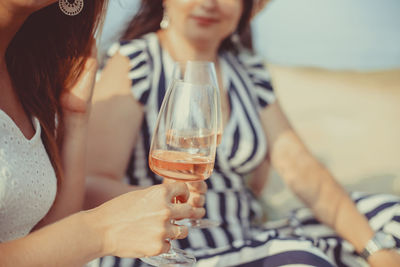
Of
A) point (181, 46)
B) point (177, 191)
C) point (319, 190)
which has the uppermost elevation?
point (181, 46)

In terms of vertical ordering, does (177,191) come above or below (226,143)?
above

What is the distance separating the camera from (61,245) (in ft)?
2.28

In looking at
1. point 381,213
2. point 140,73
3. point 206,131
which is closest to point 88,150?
point 140,73

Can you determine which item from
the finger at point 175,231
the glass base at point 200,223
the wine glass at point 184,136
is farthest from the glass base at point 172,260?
the glass base at point 200,223

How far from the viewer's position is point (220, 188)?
1473mm

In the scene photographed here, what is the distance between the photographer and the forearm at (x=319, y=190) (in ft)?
4.56

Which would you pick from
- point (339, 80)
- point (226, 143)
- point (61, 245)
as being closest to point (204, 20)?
point (226, 143)

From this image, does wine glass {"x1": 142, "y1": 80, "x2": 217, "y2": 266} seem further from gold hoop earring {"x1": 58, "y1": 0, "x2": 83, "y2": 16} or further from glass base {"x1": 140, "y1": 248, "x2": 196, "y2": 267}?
gold hoop earring {"x1": 58, "y1": 0, "x2": 83, "y2": 16}

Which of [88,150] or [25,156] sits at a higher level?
[25,156]

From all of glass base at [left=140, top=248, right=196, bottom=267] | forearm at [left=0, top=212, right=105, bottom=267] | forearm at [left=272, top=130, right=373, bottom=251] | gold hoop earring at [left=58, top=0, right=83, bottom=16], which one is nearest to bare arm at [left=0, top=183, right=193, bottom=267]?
forearm at [left=0, top=212, right=105, bottom=267]

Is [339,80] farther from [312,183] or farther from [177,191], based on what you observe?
[177,191]

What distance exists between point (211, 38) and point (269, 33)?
140 cm

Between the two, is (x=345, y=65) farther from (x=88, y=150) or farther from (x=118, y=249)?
(x=118, y=249)

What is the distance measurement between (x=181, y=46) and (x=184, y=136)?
0.81 meters
